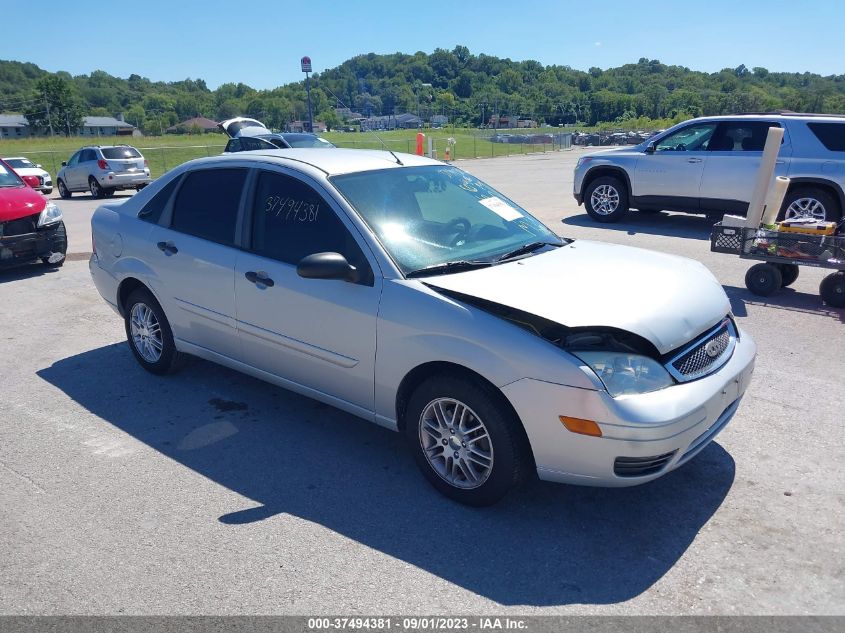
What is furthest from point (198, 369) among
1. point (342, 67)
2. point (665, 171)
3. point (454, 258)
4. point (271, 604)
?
point (342, 67)

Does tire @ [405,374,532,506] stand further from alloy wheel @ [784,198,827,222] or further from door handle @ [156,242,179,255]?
alloy wheel @ [784,198,827,222]

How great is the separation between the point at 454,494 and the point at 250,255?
2022 mm

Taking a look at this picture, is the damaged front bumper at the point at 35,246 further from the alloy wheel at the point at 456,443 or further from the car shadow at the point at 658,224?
the car shadow at the point at 658,224

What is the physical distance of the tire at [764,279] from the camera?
7.47 m

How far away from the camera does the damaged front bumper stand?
8.83 metres

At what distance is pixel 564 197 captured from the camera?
16891mm

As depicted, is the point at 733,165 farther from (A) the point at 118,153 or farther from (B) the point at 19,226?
(A) the point at 118,153

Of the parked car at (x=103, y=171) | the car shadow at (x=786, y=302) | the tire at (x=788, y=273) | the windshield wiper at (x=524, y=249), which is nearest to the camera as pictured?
the windshield wiper at (x=524, y=249)

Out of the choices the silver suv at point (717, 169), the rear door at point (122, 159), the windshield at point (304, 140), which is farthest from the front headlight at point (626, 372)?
the rear door at point (122, 159)

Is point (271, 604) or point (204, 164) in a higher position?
point (204, 164)

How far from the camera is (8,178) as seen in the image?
9773 millimetres

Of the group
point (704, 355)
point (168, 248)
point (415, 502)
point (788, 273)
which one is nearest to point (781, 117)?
point (788, 273)

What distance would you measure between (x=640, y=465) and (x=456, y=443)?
90 centimetres

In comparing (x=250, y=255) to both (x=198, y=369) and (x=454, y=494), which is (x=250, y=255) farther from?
(x=454, y=494)
